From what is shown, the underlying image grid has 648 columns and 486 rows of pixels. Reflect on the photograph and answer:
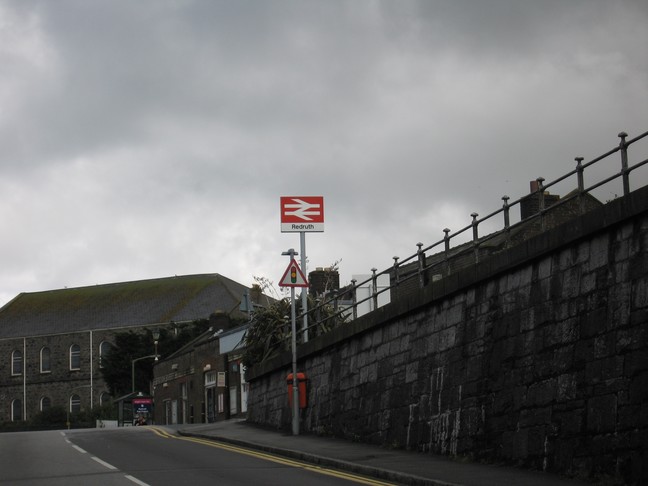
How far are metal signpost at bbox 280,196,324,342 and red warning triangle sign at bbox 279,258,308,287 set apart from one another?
81.8 inches

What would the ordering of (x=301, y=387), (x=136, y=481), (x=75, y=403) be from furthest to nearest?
(x=75, y=403) < (x=301, y=387) < (x=136, y=481)

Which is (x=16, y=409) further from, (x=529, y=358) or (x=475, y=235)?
(x=529, y=358)

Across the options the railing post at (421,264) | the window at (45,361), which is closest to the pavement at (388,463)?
the railing post at (421,264)

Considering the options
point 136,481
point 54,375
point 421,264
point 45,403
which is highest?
point 421,264

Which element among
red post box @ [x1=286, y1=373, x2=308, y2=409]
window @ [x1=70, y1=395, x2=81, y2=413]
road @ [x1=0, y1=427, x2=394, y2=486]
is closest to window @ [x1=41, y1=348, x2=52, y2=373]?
window @ [x1=70, y1=395, x2=81, y2=413]

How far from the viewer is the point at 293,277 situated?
87.4 ft

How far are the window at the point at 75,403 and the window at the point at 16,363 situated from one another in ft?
27.3

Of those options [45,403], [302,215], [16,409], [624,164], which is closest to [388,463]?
[624,164]

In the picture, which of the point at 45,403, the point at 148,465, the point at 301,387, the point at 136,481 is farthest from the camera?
the point at 45,403

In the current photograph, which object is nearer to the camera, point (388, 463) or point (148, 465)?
point (388, 463)

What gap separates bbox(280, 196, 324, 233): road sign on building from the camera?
29.0 metres

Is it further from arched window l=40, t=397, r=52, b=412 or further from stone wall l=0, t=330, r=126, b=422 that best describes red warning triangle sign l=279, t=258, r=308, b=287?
arched window l=40, t=397, r=52, b=412

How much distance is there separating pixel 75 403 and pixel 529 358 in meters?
98.5

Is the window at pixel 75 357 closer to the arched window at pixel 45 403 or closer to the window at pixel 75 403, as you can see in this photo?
the window at pixel 75 403
